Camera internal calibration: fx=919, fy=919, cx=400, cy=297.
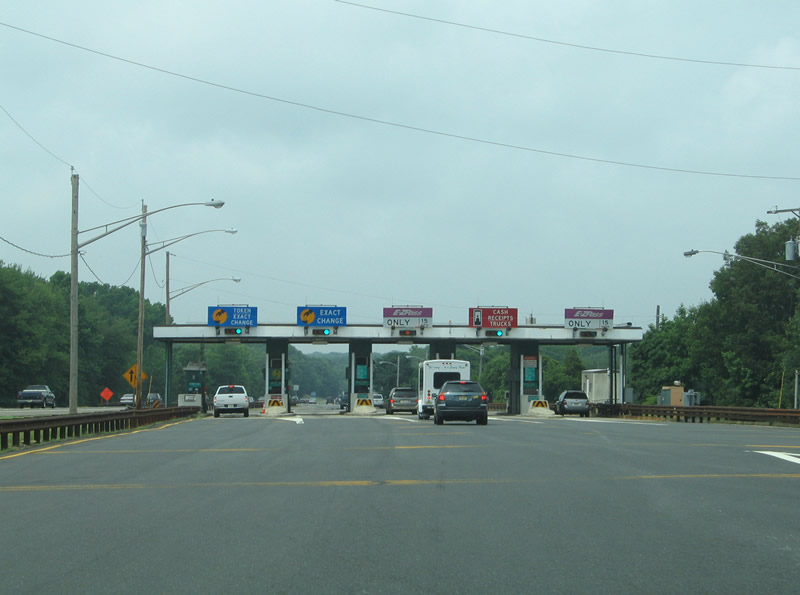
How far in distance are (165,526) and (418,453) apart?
939cm

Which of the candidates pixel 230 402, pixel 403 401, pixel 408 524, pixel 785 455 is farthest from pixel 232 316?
pixel 408 524

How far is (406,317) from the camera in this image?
60094 mm

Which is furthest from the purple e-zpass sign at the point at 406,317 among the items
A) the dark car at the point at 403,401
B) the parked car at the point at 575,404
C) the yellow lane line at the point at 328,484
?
the yellow lane line at the point at 328,484

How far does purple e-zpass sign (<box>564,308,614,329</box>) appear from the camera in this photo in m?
60.0

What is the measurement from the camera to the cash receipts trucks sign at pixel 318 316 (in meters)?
60.0

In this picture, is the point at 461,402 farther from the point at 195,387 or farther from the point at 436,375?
the point at 195,387

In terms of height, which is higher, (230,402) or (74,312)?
(74,312)

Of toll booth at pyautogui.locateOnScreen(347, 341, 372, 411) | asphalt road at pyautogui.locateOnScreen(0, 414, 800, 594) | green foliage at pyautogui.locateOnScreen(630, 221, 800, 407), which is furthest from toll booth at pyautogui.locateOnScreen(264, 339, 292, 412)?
asphalt road at pyautogui.locateOnScreen(0, 414, 800, 594)

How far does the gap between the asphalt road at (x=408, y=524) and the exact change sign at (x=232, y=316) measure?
4252cm

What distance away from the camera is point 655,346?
99.8m

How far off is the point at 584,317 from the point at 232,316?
22.9 meters

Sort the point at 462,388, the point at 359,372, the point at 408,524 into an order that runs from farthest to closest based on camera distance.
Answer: the point at 359,372 → the point at 462,388 → the point at 408,524

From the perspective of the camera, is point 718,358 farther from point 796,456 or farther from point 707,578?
point 707,578

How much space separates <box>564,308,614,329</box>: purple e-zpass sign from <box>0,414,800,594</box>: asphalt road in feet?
141
